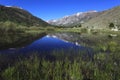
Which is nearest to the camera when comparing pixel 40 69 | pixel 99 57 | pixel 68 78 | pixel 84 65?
pixel 68 78

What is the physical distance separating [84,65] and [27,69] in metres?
5.74

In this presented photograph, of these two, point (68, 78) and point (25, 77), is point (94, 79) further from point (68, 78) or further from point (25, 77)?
point (25, 77)

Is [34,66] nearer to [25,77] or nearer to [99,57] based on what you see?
[25,77]

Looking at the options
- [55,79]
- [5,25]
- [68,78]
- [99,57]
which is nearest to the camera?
[55,79]

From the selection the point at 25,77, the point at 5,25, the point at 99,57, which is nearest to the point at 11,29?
the point at 5,25

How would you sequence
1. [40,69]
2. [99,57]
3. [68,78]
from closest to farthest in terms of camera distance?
[68,78]
[40,69]
[99,57]

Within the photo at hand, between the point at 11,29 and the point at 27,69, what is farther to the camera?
the point at 11,29

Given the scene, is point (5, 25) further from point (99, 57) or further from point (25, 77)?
point (25, 77)

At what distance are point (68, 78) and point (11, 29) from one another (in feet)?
317

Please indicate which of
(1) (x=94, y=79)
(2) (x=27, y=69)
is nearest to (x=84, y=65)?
(1) (x=94, y=79)

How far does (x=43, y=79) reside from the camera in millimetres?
15891

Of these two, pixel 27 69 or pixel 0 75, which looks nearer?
pixel 0 75

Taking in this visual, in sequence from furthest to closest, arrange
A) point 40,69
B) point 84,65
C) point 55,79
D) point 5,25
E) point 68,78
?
point 5,25
point 84,65
point 40,69
point 68,78
point 55,79

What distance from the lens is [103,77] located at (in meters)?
15.6
